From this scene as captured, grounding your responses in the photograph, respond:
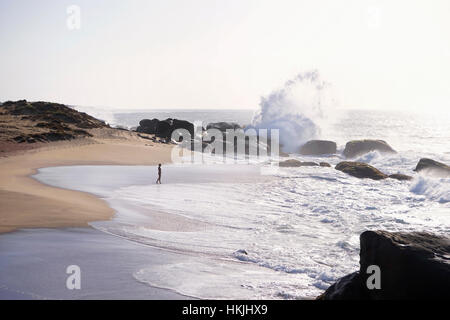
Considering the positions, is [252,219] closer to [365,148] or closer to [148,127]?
[365,148]

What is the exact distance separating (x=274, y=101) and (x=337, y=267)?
40.1m

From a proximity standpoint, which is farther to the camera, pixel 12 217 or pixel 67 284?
pixel 12 217

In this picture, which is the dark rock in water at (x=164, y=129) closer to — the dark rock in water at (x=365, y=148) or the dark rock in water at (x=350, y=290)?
the dark rock in water at (x=365, y=148)

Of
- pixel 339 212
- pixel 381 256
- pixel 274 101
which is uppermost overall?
pixel 274 101

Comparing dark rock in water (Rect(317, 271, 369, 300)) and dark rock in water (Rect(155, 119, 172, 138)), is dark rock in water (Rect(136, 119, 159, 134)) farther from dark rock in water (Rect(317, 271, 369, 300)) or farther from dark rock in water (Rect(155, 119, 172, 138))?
dark rock in water (Rect(317, 271, 369, 300))

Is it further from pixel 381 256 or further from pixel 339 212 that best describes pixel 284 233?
pixel 381 256

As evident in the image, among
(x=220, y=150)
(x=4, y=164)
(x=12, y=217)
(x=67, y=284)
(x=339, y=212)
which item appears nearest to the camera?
(x=67, y=284)

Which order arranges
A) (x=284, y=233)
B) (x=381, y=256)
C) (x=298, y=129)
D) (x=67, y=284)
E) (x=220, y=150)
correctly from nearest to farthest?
(x=381, y=256)
(x=67, y=284)
(x=284, y=233)
(x=220, y=150)
(x=298, y=129)

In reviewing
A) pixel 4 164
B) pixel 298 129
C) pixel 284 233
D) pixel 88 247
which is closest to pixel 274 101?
pixel 298 129

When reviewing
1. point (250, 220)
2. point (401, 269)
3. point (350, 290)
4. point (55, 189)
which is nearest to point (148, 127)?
point (55, 189)

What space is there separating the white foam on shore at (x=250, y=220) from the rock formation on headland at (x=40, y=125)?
10071 millimetres

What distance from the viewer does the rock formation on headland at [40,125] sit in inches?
1101

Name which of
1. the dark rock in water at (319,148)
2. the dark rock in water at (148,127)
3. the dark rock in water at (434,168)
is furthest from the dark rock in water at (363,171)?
the dark rock in water at (148,127)

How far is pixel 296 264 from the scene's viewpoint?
7730 mm
